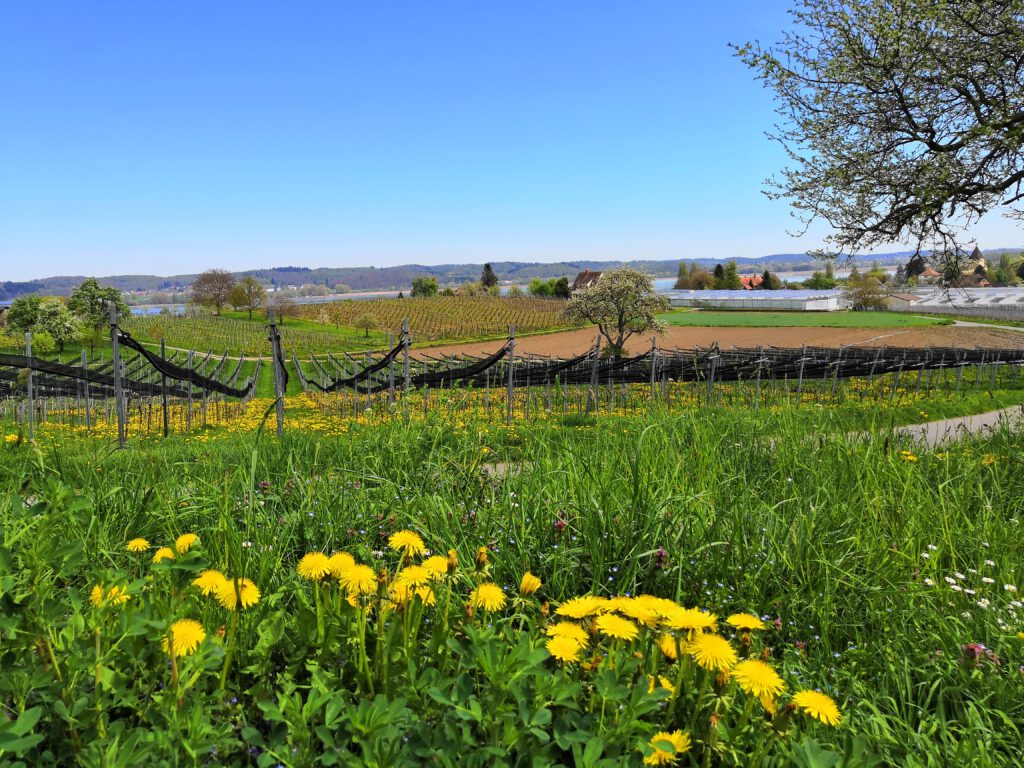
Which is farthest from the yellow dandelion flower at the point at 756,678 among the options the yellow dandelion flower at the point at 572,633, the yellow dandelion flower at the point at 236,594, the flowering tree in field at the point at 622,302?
the flowering tree in field at the point at 622,302

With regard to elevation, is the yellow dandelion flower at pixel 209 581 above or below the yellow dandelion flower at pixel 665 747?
above

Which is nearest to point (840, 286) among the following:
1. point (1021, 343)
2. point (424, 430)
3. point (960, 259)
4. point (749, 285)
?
point (749, 285)

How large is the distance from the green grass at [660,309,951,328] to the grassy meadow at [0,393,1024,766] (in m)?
80.0

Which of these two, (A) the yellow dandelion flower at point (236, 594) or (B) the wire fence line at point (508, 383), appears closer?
(A) the yellow dandelion flower at point (236, 594)

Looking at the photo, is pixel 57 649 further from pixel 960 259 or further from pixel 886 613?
pixel 960 259

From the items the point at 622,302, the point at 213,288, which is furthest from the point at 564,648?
the point at 213,288

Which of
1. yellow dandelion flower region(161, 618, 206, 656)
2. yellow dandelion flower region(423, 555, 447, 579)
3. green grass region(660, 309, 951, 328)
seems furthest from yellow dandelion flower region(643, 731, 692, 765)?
green grass region(660, 309, 951, 328)

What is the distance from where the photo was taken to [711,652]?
4.28 ft

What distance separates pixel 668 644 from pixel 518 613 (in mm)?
634

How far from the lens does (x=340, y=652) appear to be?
5.36 ft

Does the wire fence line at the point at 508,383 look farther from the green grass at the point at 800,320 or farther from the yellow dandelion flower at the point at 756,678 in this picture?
the green grass at the point at 800,320

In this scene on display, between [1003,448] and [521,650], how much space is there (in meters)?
5.42

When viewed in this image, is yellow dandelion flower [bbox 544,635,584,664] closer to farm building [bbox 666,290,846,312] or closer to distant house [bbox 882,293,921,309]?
farm building [bbox 666,290,846,312]

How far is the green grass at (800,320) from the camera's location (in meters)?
76.9
